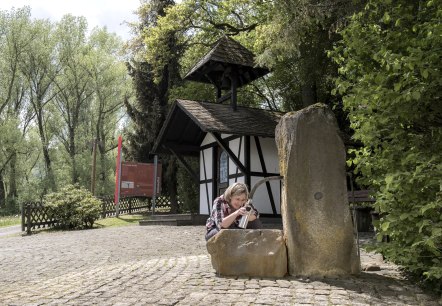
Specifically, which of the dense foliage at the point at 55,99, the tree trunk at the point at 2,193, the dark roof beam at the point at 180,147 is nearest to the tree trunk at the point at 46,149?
the dense foliage at the point at 55,99

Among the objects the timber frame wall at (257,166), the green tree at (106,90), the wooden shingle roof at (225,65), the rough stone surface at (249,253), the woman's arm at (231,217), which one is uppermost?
the green tree at (106,90)

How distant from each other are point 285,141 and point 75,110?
133 feet

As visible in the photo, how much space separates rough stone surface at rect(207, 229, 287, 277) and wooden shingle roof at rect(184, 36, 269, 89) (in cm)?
1127

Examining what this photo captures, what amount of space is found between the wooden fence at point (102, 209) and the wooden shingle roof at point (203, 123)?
554cm

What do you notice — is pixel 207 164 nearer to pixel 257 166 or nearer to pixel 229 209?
pixel 257 166

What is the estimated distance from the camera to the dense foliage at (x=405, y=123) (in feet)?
16.3

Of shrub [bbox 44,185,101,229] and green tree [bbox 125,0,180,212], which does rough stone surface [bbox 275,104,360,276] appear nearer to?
shrub [bbox 44,185,101,229]

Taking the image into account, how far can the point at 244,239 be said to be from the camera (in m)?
5.96

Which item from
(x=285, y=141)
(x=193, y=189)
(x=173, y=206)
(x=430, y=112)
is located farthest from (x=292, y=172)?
(x=173, y=206)

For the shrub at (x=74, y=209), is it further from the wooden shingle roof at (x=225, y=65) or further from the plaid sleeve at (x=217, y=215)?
the plaid sleeve at (x=217, y=215)

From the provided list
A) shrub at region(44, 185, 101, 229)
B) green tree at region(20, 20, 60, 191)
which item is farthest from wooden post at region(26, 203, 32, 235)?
green tree at region(20, 20, 60, 191)

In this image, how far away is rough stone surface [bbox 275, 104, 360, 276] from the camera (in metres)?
5.81

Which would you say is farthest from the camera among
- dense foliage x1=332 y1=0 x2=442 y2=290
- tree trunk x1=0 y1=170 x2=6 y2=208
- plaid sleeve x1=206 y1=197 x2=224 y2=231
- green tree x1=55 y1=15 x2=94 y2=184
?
tree trunk x1=0 y1=170 x2=6 y2=208

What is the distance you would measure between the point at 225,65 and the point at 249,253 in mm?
12183
